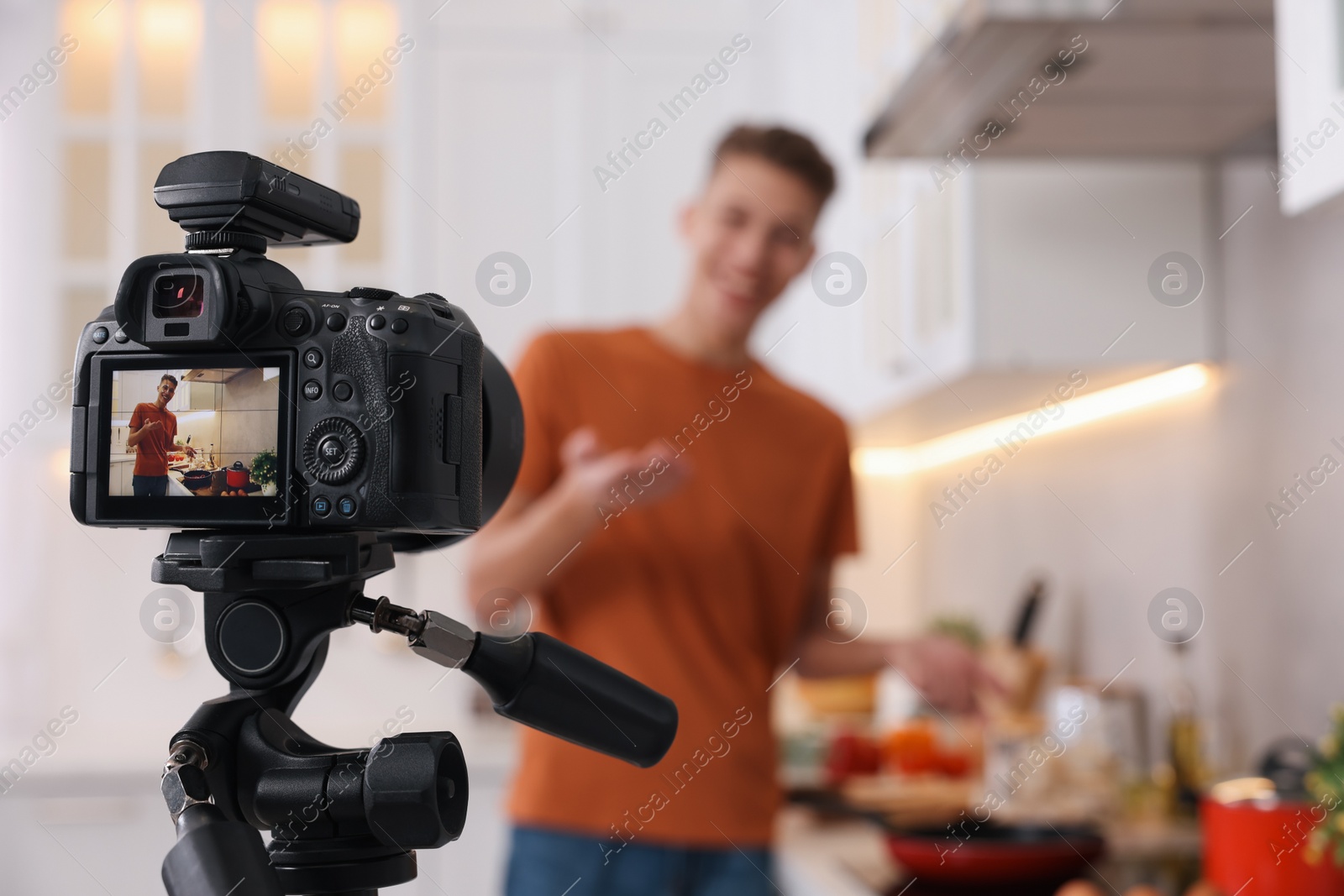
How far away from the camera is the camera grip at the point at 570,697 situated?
41 centimetres

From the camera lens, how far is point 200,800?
382 millimetres

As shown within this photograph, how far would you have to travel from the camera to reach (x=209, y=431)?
1.33 ft

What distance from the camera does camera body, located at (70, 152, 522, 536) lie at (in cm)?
40

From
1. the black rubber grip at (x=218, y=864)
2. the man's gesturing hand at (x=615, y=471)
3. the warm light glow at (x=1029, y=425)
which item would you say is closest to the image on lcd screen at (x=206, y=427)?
the black rubber grip at (x=218, y=864)

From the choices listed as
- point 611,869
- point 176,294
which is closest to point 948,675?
point 611,869

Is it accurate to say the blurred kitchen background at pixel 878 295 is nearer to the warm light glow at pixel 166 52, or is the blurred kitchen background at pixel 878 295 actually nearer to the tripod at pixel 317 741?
the warm light glow at pixel 166 52

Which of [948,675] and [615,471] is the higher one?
[615,471]

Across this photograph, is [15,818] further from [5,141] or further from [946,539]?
[946,539]

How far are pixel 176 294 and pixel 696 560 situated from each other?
0.99 m

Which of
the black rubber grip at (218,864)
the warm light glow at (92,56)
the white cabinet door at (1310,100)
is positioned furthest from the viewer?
the warm light glow at (92,56)

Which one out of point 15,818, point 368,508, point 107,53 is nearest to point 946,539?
point 15,818

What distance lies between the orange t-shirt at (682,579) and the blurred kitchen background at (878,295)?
0.67ft

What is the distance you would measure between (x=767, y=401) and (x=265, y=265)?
108 centimetres

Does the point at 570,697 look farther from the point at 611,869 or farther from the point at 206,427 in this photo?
the point at 611,869
